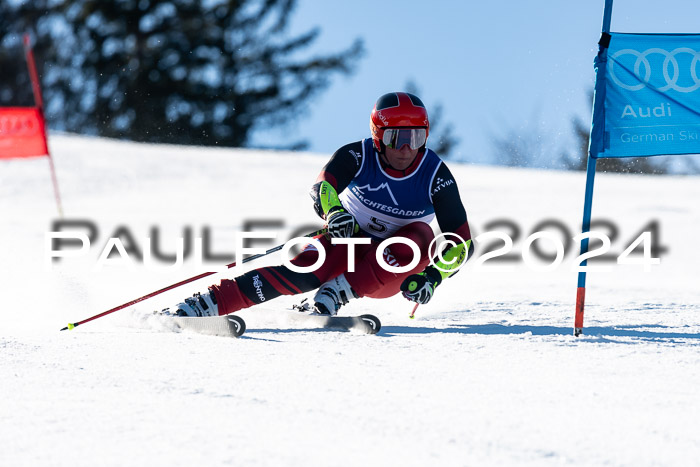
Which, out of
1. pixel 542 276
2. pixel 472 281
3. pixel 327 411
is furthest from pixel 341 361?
pixel 542 276

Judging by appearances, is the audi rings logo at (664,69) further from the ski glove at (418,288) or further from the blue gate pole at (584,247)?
the ski glove at (418,288)

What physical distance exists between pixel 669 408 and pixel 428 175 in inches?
80.8

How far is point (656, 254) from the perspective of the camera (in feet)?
28.4

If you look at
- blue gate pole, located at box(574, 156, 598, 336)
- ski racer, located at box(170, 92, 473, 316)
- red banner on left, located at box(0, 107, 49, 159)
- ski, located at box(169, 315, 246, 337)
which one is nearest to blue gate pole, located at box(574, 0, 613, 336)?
blue gate pole, located at box(574, 156, 598, 336)

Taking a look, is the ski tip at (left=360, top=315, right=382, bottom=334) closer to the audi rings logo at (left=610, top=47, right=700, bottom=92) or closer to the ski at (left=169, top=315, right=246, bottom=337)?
the ski at (left=169, top=315, right=246, bottom=337)

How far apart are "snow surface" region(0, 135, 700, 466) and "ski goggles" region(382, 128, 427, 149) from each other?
0.89 meters

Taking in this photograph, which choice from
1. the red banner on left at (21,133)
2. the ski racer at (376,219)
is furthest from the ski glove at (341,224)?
the red banner on left at (21,133)

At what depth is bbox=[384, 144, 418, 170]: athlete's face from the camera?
422cm

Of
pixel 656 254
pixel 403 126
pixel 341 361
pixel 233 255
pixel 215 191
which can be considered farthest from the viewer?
pixel 215 191

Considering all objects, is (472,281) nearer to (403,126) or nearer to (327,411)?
(403,126)

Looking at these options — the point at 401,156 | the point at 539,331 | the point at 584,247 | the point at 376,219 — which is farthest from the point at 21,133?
the point at 584,247

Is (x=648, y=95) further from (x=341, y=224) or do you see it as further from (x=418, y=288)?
(x=341, y=224)

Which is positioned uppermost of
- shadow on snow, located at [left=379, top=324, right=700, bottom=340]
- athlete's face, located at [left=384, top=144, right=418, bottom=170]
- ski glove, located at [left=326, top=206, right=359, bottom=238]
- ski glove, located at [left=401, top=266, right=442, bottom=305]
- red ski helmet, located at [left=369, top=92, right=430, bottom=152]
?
red ski helmet, located at [left=369, top=92, right=430, bottom=152]

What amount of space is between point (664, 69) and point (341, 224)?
1.57 metres
